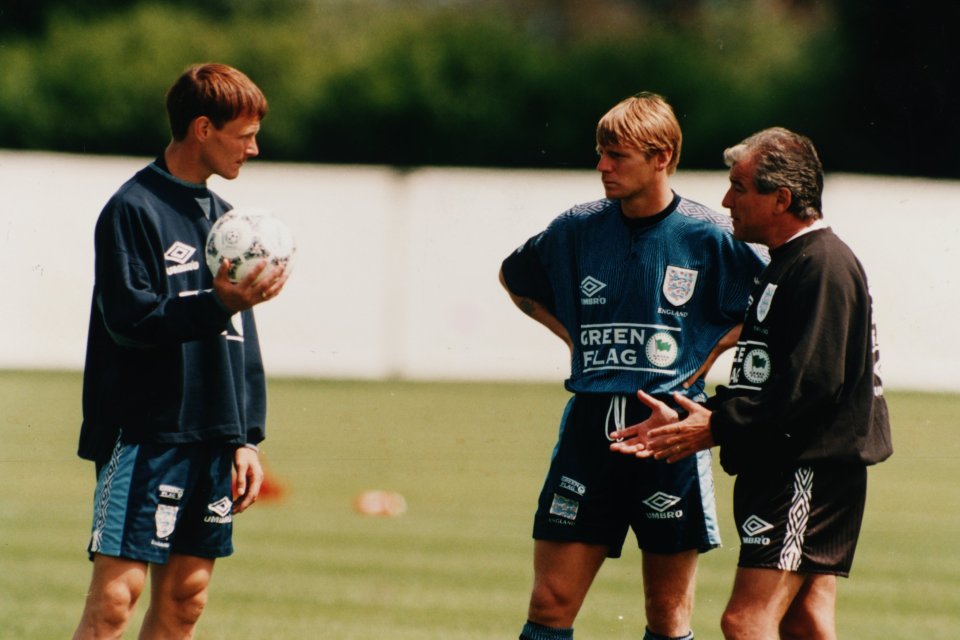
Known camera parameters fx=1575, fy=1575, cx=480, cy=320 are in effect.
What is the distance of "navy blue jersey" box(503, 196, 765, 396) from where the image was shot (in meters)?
5.29

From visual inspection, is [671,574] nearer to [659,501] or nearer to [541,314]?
[659,501]

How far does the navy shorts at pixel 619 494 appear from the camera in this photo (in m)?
5.29

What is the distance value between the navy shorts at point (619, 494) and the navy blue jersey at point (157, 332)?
43.8 inches

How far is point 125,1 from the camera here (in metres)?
36.5

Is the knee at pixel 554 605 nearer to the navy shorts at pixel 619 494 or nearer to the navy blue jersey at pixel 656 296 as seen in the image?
the navy shorts at pixel 619 494

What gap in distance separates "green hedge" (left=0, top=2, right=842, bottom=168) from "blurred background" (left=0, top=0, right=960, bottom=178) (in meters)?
0.04

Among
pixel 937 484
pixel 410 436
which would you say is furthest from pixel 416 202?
pixel 937 484

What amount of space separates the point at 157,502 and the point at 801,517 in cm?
200

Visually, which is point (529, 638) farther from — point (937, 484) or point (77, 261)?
point (77, 261)

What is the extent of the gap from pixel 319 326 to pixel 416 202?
2.03m

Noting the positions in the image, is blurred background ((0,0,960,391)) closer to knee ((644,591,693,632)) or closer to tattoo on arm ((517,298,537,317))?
tattoo on arm ((517,298,537,317))

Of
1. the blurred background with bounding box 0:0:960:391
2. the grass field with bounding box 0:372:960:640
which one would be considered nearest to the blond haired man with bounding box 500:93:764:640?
the grass field with bounding box 0:372:960:640

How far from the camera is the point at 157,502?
4871 millimetres

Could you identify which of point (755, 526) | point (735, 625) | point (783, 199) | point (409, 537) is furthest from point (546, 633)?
point (409, 537)
